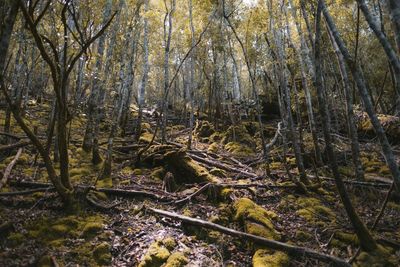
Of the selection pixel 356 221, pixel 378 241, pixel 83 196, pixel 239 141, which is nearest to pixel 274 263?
pixel 356 221

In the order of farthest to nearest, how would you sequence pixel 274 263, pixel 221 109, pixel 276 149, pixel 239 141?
pixel 221 109
pixel 239 141
pixel 276 149
pixel 274 263

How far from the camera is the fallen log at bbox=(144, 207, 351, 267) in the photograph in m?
5.14

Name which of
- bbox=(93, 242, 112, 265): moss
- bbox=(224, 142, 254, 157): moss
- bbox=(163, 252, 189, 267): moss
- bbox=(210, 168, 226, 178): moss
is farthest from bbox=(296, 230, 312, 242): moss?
bbox=(224, 142, 254, 157): moss

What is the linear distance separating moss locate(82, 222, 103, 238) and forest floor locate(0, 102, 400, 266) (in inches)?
0.8

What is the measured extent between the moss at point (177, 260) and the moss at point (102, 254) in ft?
3.46

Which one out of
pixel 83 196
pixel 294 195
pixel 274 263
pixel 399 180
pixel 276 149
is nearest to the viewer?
pixel 399 180

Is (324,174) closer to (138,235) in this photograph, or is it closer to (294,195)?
(294,195)

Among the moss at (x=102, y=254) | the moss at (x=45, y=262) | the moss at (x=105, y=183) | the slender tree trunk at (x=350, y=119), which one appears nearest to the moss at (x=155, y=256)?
the moss at (x=102, y=254)

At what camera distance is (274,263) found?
523cm

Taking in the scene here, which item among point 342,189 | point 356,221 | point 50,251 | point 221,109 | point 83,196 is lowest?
point 50,251

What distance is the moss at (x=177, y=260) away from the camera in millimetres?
5190

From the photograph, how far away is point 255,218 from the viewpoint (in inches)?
262

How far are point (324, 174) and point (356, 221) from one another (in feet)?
19.4

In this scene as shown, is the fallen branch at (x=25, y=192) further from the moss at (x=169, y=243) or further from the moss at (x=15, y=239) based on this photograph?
the moss at (x=169, y=243)
